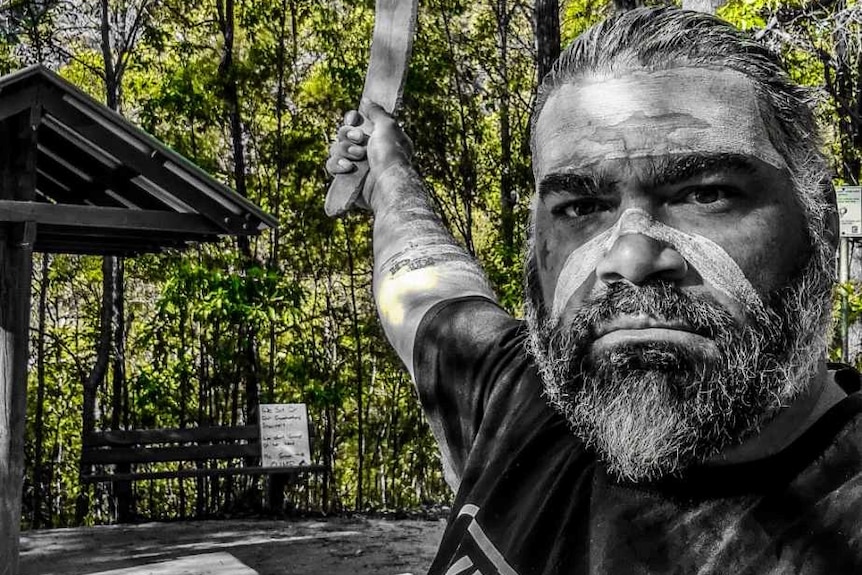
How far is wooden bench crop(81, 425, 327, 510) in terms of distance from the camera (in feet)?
33.6

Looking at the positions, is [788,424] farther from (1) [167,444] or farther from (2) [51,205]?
(1) [167,444]

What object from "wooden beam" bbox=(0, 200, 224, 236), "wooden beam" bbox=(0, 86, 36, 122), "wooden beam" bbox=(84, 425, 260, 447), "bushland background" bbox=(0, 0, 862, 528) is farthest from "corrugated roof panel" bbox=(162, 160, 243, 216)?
"bushland background" bbox=(0, 0, 862, 528)

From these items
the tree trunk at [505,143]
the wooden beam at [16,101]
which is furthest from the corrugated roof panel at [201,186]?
the tree trunk at [505,143]

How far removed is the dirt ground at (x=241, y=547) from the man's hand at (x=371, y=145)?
19.7ft

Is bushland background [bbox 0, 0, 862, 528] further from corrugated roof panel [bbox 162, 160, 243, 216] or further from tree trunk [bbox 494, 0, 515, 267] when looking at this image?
corrugated roof panel [bbox 162, 160, 243, 216]

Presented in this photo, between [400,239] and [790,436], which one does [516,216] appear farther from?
[790,436]

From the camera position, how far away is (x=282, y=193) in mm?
13273

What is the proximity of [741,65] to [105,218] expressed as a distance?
20.5 feet

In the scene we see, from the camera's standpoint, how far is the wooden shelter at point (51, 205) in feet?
21.5

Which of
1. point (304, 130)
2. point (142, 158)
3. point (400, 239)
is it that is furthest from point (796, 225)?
point (304, 130)

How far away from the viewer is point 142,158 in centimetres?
702

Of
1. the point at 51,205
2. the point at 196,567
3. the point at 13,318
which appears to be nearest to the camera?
the point at 51,205

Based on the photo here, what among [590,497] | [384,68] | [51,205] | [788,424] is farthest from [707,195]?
[51,205]

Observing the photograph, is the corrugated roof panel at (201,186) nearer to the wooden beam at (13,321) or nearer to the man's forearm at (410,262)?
the wooden beam at (13,321)
